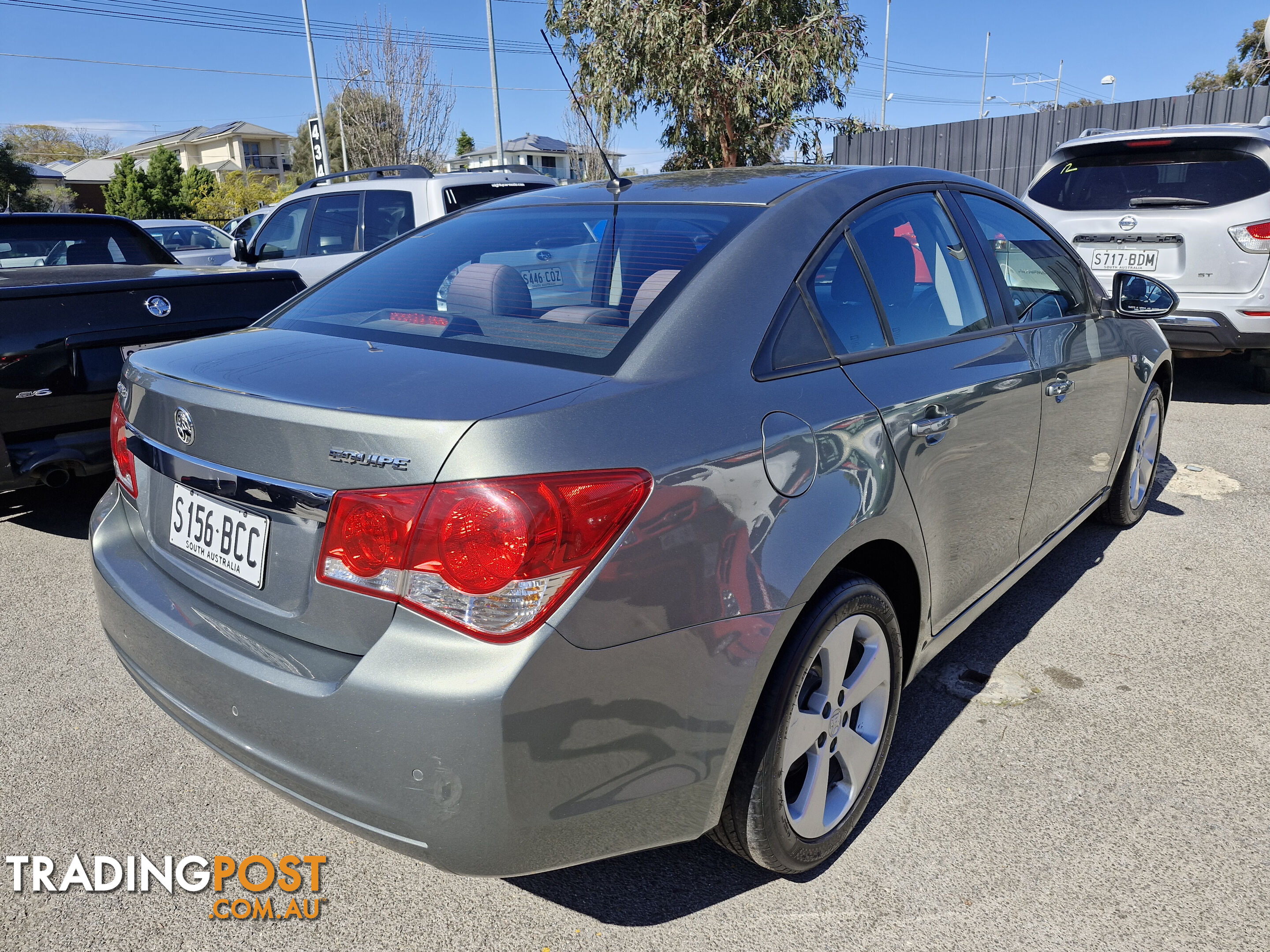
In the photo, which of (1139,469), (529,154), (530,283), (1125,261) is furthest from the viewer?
(529,154)

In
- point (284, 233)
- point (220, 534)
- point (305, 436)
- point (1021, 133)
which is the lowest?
point (220, 534)

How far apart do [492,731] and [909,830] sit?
4.36ft

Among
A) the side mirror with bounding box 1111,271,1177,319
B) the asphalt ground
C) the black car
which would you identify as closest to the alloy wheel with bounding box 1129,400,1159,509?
the side mirror with bounding box 1111,271,1177,319

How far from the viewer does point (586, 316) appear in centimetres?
210

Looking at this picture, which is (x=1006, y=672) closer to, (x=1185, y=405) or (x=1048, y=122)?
(x=1185, y=405)

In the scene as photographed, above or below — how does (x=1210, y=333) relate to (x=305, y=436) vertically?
below

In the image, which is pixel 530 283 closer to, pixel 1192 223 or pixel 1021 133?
pixel 1192 223

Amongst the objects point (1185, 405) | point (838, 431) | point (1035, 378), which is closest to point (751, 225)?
point (838, 431)

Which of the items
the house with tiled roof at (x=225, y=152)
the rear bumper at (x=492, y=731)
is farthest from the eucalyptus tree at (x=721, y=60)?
the house with tiled roof at (x=225, y=152)

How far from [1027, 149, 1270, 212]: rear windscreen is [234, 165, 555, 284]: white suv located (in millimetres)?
4141

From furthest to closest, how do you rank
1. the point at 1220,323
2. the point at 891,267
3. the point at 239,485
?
the point at 1220,323, the point at 891,267, the point at 239,485

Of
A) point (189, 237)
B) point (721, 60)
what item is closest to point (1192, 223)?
point (721, 60)

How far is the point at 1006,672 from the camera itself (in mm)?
3107

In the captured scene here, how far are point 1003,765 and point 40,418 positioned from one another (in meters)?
3.91
